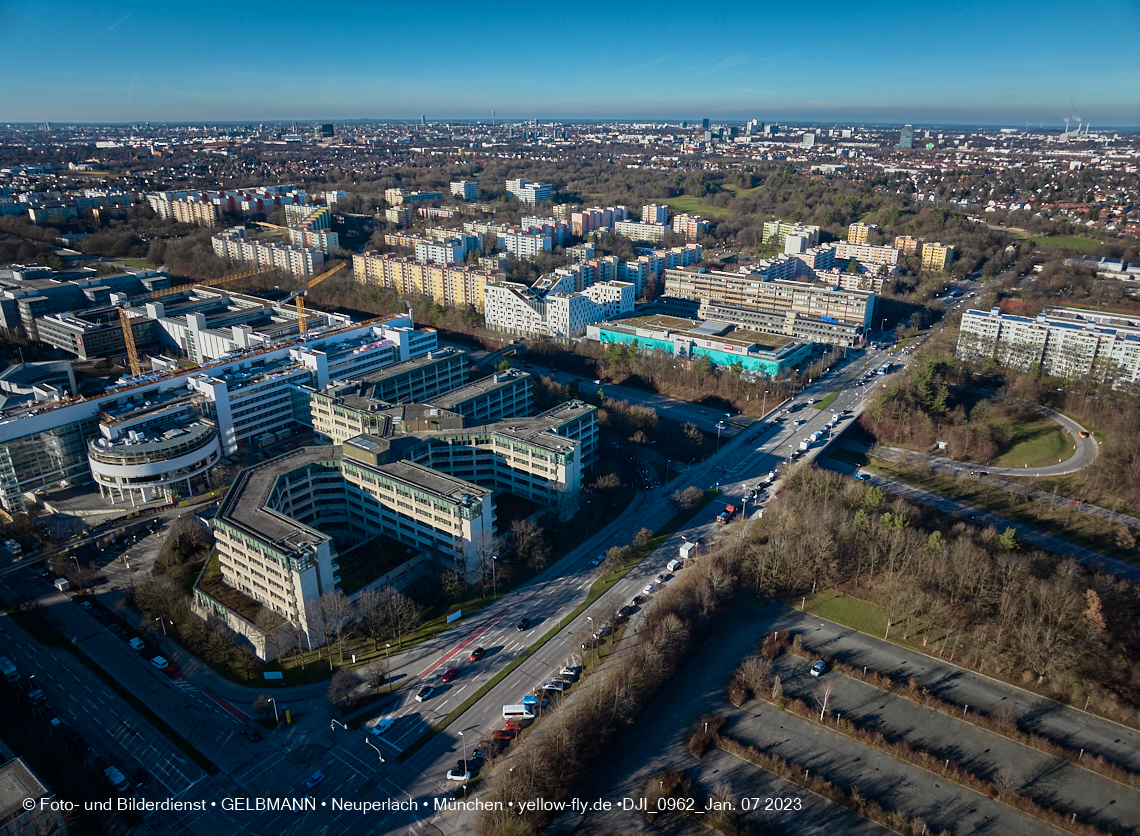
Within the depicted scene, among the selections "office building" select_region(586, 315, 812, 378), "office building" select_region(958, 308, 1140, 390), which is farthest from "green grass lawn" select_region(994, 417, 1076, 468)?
"office building" select_region(586, 315, 812, 378)

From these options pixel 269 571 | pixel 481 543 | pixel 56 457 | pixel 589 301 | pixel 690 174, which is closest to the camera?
pixel 269 571

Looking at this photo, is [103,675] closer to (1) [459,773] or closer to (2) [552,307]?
(1) [459,773]

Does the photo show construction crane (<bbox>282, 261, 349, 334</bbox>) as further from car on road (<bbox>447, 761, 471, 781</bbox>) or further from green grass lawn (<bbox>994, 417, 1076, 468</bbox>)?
green grass lawn (<bbox>994, 417, 1076, 468</bbox>)

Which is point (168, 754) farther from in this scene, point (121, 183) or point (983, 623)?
point (121, 183)

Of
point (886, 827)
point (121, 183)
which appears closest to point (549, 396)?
point (886, 827)

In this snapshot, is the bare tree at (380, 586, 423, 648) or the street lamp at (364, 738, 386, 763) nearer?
the street lamp at (364, 738, 386, 763)

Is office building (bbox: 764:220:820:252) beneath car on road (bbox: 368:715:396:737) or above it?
above
